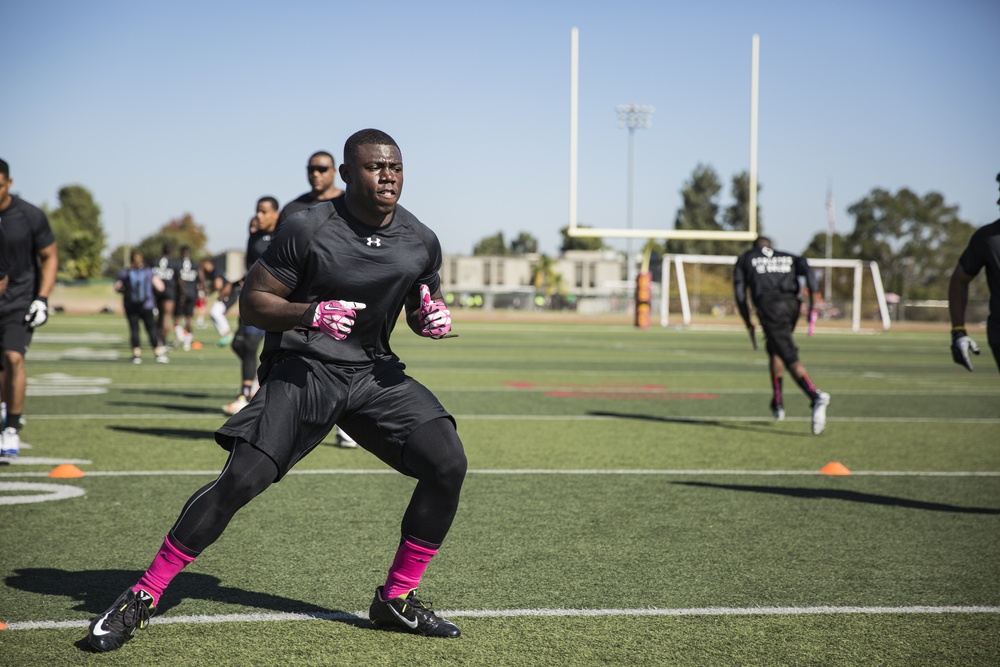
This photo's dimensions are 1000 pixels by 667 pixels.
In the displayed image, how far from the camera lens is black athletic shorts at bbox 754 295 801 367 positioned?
34.2 feet

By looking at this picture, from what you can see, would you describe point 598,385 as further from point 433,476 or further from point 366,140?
point 366,140

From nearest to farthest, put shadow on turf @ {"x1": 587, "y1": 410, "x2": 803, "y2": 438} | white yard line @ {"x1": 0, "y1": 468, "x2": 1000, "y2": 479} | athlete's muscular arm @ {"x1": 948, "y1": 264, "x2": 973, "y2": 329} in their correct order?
athlete's muscular arm @ {"x1": 948, "y1": 264, "x2": 973, "y2": 329}, white yard line @ {"x1": 0, "y1": 468, "x2": 1000, "y2": 479}, shadow on turf @ {"x1": 587, "y1": 410, "x2": 803, "y2": 438}

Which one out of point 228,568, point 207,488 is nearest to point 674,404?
point 228,568

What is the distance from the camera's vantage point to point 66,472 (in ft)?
22.8

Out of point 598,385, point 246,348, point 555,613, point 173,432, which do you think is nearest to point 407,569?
point 555,613

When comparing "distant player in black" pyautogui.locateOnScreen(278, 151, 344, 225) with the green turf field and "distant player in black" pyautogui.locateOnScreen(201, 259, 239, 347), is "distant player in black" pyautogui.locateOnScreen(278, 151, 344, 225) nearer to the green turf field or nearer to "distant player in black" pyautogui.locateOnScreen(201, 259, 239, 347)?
the green turf field

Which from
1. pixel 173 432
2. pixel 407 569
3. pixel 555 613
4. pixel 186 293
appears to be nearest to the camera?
pixel 407 569

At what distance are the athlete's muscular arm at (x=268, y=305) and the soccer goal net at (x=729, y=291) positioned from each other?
37.8 m

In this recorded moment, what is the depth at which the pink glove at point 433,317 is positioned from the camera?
3.79 meters

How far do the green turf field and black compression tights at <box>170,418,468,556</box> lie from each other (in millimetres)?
398

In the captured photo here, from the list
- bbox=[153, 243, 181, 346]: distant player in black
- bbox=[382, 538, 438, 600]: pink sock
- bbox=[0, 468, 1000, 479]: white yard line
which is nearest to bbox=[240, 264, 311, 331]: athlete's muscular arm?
bbox=[382, 538, 438, 600]: pink sock

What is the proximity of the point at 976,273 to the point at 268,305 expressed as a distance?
4203mm

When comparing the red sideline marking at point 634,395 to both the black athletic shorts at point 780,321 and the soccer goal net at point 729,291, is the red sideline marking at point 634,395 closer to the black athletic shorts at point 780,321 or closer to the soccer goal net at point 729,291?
the black athletic shorts at point 780,321

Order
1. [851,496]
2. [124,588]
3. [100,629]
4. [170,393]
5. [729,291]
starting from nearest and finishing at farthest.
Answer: [100,629] → [124,588] → [851,496] → [170,393] → [729,291]
